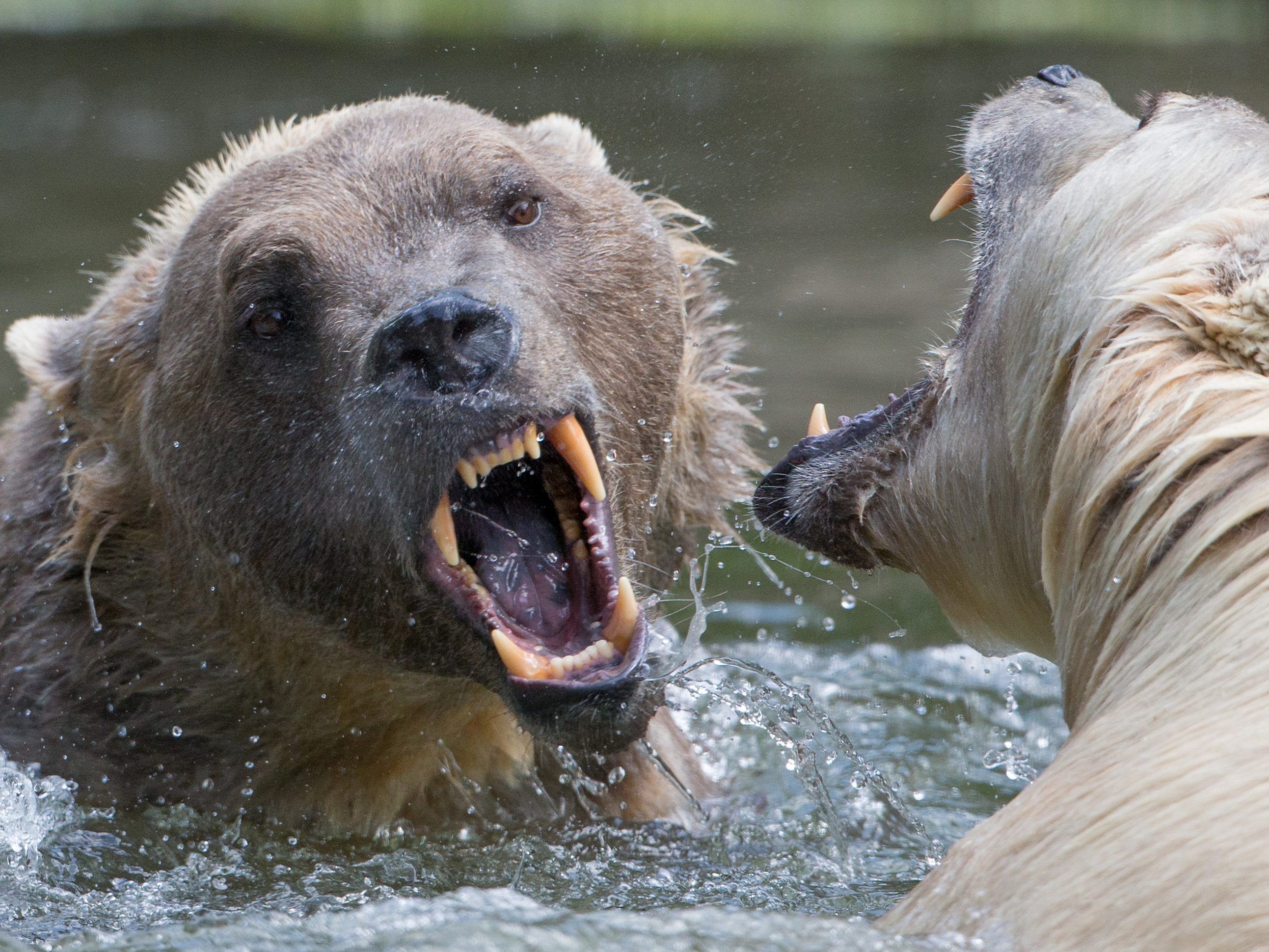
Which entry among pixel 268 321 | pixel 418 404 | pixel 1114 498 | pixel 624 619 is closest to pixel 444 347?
pixel 418 404

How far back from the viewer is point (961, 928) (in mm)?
2023

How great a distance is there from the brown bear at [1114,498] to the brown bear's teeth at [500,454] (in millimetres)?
700

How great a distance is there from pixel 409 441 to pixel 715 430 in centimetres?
142

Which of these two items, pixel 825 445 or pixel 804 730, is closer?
pixel 825 445

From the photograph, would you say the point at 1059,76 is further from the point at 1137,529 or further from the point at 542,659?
the point at 542,659

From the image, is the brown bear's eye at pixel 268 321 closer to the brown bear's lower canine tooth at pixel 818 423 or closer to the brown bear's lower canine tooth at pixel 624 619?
the brown bear's lower canine tooth at pixel 624 619

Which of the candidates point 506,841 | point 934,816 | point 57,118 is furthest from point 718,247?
point 57,118

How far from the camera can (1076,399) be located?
93.0 inches

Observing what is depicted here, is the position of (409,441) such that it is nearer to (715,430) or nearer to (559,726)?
(559,726)

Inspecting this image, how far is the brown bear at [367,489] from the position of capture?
10.4ft

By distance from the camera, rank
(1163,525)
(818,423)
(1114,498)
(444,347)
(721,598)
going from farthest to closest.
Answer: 1. (721,598)
2. (818,423)
3. (444,347)
4. (1114,498)
5. (1163,525)

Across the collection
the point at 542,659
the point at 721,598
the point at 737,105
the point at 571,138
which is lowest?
the point at 721,598

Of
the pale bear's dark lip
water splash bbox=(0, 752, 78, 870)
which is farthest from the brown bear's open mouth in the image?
water splash bbox=(0, 752, 78, 870)

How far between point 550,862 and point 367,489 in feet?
3.22
